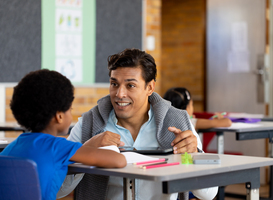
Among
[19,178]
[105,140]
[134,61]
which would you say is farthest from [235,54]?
[19,178]

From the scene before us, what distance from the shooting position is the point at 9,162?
1426 millimetres

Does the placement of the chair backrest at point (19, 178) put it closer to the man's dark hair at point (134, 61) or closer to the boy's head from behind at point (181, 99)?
the man's dark hair at point (134, 61)

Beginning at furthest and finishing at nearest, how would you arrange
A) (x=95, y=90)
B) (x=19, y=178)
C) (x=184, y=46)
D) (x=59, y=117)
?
(x=184, y=46)
(x=95, y=90)
(x=59, y=117)
(x=19, y=178)

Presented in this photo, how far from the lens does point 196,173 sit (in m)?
1.46

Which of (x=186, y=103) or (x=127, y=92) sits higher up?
(x=127, y=92)

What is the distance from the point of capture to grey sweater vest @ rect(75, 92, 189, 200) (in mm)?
1990

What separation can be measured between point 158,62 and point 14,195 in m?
4.00

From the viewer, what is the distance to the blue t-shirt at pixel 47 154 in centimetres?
149

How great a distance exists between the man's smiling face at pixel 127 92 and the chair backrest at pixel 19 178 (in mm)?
818

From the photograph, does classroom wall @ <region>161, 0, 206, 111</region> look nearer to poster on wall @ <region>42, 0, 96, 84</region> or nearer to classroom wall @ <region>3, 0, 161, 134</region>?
classroom wall @ <region>3, 0, 161, 134</region>

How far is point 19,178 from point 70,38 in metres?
3.27

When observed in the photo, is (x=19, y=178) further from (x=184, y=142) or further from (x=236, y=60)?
(x=236, y=60)

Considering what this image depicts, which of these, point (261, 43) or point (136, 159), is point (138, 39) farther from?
point (136, 159)

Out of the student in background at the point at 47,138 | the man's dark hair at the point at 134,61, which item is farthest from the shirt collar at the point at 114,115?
the student in background at the point at 47,138
